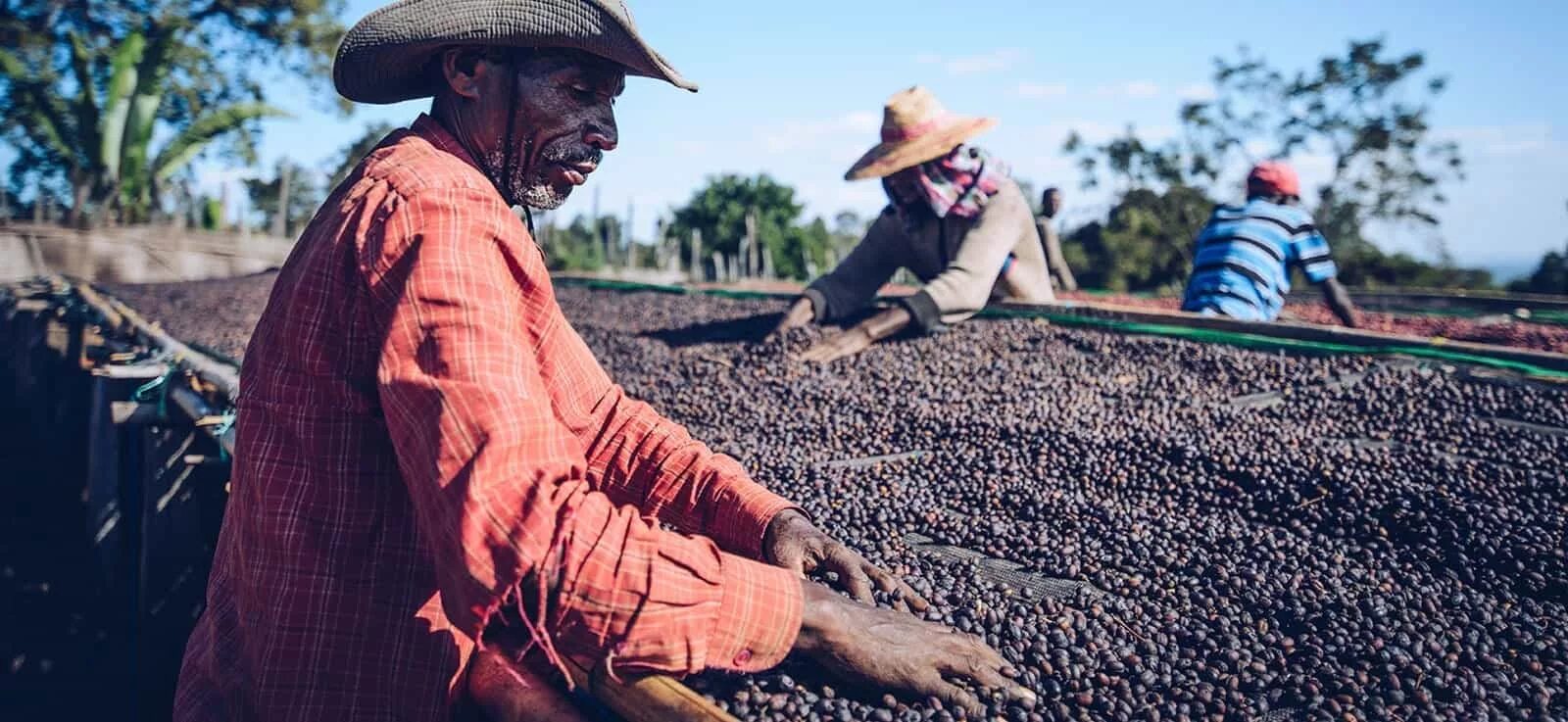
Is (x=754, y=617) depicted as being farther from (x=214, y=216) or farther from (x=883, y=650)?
(x=214, y=216)

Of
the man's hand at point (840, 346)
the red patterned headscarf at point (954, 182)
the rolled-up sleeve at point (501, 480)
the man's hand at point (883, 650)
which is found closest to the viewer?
the rolled-up sleeve at point (501, 480)

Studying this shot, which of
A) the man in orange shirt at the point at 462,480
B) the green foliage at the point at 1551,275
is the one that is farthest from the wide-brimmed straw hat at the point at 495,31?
the green foliage at the point at 1551,275

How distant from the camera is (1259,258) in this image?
5.23 metres

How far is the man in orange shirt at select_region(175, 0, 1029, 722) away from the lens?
3.73ft

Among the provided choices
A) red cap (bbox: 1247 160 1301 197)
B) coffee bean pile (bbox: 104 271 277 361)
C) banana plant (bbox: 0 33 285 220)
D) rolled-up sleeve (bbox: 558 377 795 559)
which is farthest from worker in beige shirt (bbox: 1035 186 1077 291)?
banana plant (bbox: 0 33 285 220)

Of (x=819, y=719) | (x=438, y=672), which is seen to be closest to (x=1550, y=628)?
(x=819, y=719)

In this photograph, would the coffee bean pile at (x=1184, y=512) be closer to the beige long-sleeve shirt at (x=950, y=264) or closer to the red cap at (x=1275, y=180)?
the beige long-sleeve shirt at (x=950, y=264)

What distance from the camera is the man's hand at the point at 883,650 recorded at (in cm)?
141

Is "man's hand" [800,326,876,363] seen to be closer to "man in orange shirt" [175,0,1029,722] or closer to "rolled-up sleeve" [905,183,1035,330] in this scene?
"rolled-up sleeve" [905,183,1035,330]

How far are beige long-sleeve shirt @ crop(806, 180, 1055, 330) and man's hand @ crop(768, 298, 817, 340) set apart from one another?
0.05 metres

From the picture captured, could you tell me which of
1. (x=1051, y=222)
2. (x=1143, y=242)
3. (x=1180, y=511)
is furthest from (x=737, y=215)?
(x=1180, y=511)

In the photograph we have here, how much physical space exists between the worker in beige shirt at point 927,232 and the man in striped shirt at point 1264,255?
1040 mm

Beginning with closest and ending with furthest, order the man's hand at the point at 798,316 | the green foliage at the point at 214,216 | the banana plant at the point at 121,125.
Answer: the man's hand at the point at 798,316
the banana plant at the point at 121,125
the green foliage at the point at 214,216

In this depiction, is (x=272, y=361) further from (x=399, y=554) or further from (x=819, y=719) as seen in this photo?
(x=819, y=719)
